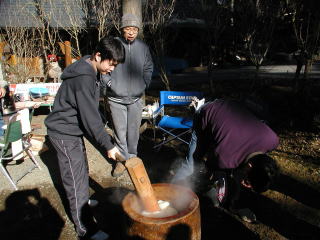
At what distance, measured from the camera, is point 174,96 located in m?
5.68

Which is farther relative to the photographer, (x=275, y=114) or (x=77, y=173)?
(x=275, y=114)

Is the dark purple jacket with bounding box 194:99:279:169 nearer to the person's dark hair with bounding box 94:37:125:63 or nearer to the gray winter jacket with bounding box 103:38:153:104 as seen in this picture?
the person's dark hair with bounding box 94:37:125:63

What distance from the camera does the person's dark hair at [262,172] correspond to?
2.28m

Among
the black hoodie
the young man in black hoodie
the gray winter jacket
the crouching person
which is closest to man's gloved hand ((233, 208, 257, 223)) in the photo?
the crouching person

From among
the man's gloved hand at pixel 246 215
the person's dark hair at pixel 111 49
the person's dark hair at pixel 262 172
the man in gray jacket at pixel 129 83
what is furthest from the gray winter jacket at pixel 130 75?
the person's dark hair at pixel 262 172

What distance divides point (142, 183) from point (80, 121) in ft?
2.69

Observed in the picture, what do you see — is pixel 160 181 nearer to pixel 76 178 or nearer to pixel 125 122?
pixel 125 122

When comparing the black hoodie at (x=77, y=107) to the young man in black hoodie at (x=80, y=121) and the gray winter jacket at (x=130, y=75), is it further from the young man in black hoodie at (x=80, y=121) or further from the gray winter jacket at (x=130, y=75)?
the gray winter jacket at (x=130, y=75)

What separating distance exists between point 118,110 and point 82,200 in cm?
149

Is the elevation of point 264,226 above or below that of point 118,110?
below

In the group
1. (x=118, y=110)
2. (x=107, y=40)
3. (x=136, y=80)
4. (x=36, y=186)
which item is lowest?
(x=36, y=186)

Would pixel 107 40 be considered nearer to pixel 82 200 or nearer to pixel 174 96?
pixel 82 200

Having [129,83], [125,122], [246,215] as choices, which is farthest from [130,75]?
[246,215]

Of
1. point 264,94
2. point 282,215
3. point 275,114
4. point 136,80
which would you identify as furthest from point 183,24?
point 282,215
